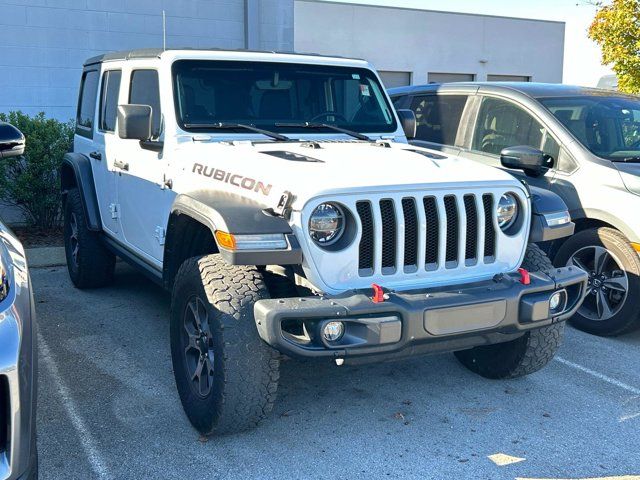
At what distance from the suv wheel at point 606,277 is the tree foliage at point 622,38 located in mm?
5850

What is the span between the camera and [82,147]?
617 centimetres

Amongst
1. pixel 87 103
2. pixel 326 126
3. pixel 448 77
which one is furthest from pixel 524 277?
pixel 448 77

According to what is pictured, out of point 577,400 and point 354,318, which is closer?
point 354,318

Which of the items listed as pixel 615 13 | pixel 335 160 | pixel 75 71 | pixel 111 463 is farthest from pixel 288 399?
pixel 615 13

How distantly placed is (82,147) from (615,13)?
25.4ft

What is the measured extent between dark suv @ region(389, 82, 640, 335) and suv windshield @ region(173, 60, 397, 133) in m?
1.20

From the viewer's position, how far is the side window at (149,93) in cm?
445

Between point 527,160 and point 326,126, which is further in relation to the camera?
point 527,160

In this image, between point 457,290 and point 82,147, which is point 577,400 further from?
point 82,147

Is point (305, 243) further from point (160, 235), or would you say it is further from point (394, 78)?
point (394, 78)

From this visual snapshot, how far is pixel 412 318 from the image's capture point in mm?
3059

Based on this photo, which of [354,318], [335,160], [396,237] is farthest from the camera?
[335,160]

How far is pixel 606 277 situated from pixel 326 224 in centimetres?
283

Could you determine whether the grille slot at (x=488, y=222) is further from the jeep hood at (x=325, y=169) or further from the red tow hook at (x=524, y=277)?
the red tow hook at (x=524, y=277)
